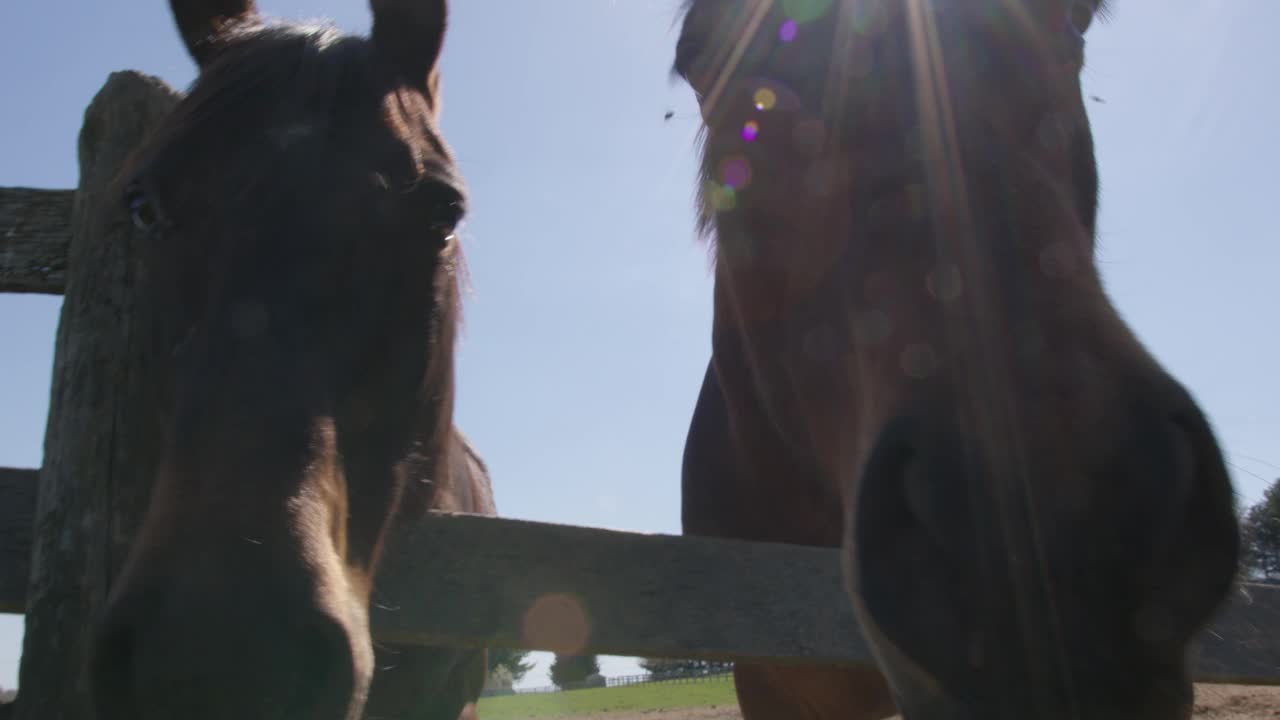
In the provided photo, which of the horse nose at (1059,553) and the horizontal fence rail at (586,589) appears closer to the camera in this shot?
the horse nose at (1059,553)

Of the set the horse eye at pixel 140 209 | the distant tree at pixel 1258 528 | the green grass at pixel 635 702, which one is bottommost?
the green grass at pixel 635 702

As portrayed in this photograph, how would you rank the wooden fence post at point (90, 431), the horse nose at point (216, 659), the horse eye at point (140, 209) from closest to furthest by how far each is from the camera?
the horse nose at point (216, 659) < the wooden fence post at point (90, 431) < the horse eye at point (140, 209)

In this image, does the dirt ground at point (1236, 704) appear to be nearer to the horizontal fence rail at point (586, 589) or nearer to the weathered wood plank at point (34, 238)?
the horizontal fence rail at point (586, 589)

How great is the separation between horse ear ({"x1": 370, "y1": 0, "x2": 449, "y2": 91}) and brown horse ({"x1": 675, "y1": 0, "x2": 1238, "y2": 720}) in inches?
30.5

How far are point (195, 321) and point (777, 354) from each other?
1.44 metres

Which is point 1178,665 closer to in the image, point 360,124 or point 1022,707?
point 1022,707

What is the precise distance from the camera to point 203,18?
2.71 metres

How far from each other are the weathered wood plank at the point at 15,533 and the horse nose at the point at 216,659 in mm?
724

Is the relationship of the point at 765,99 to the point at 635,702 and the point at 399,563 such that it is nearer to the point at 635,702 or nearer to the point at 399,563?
the point at 399,563

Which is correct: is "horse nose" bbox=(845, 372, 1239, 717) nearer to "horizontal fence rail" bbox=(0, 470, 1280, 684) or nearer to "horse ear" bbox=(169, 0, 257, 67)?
"horizontal fence rail" bbox=(0, 470, 1280, 684)

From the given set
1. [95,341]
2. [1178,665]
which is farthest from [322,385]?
[1178,665]

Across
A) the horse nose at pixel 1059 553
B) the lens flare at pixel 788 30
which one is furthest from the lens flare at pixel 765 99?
the horse nose at pixel 1059 553

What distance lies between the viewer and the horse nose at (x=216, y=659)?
1.34m

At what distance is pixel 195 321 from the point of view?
1.89 metres
